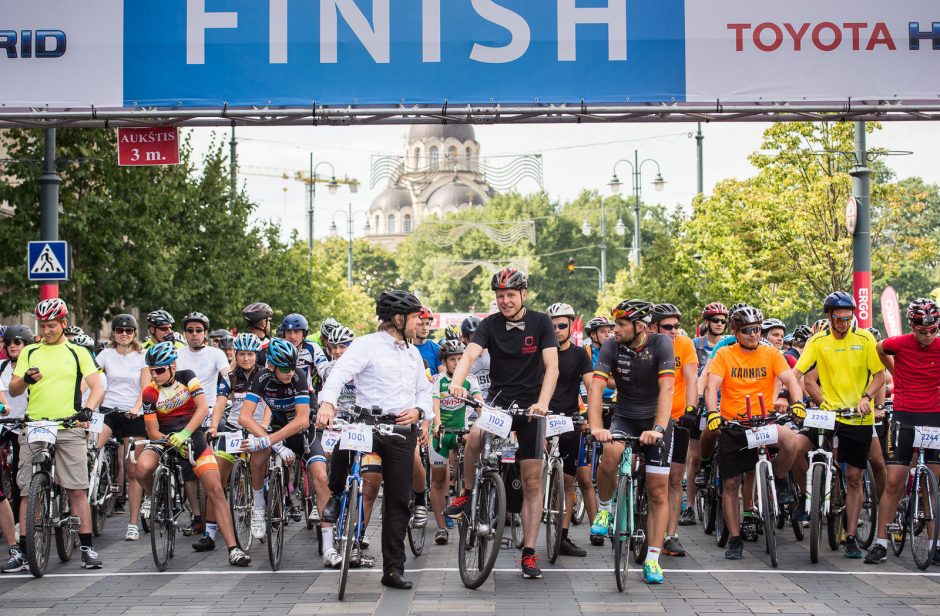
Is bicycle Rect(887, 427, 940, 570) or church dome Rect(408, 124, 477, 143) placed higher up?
church dome Rect(408, 124, 477, 143)

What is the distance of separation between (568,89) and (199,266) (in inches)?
814

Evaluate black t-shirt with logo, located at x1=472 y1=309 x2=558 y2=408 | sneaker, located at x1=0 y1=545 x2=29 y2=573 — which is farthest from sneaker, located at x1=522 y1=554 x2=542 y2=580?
sneaker, located at x1=0 y1=545 x2=29 y2=573

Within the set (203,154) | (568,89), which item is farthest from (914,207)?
(568,89)

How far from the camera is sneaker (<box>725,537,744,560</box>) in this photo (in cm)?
1059

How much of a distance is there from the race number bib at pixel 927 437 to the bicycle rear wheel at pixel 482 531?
333cm

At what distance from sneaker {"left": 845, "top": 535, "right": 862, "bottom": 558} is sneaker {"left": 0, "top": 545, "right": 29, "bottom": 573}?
→ 21.0ft

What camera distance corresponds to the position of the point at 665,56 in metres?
13.4

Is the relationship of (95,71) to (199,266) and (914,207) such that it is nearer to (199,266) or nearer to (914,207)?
(199,266)

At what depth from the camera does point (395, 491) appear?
29.4 ft

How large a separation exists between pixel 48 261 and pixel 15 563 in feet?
25.1

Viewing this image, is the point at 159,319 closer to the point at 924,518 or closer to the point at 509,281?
the point at 509,281

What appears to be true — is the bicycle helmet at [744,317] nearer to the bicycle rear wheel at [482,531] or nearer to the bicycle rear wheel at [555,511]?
the bicycle rear wheel at [555,511]

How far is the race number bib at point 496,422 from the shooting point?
9.20 metres

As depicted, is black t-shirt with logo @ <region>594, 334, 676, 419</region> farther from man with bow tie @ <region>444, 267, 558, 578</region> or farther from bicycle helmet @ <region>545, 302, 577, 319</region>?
bicycle helmet @ <region>545, 302, 577, 319</region>
